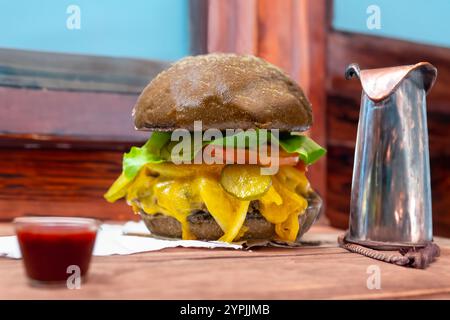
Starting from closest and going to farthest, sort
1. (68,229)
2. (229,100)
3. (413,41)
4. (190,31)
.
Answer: (68,229), (229,100), (190,31), (413,41)

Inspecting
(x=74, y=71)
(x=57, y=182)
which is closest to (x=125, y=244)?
(x=57, y=182)

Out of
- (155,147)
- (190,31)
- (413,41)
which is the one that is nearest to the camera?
(155,147)

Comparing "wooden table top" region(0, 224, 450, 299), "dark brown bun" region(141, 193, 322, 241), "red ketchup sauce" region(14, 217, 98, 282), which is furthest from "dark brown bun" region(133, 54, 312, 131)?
"red ketchup sauce" region(14, 217, 98, 282)

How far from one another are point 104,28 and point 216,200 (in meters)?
1.08

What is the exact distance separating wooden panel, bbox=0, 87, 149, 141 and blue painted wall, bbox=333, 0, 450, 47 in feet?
3.32

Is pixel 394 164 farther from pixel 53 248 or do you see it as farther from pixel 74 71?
pixel 74 71

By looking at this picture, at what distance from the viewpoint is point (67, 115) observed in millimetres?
2141

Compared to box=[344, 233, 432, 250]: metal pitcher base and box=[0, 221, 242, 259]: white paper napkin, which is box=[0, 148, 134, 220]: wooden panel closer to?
box=[0, 221, 242, 259]: white paper napkin

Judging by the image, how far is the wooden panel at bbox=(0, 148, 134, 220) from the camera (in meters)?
2.10

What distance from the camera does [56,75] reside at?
214cm
